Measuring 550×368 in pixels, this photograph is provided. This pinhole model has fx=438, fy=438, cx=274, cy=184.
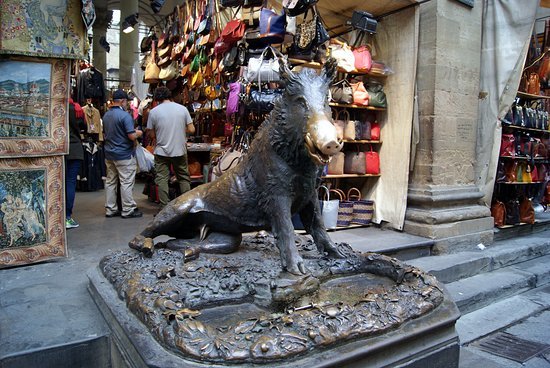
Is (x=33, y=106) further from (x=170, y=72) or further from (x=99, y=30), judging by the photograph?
(x=99, y=30)

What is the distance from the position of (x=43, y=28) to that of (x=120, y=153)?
2381 millimetres

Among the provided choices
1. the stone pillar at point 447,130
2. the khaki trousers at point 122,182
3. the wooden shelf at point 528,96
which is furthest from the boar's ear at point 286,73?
the wooden shelf at point 528,96

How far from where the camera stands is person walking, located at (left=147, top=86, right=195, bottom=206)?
5.53 meters

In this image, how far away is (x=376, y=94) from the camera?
5457 millimetres

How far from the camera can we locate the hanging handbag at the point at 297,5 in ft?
13.4

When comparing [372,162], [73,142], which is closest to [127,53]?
[73,142]

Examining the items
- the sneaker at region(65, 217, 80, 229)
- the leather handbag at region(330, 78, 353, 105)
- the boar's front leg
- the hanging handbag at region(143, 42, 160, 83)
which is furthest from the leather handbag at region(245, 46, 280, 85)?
the hanging handbag at region(143, 42, 160, 83)

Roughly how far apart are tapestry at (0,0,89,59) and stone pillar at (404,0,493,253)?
3.67 m

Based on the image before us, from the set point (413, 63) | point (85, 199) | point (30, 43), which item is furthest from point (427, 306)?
point (85, 199)

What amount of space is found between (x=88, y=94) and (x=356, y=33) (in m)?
5.37

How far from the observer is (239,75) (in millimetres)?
5012

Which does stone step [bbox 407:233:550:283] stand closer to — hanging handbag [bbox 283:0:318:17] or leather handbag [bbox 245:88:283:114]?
leather handbag [bbox 245:88:283:114]

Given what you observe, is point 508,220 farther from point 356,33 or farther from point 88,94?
point 88,94

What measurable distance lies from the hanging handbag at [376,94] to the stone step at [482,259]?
6.45 ft
